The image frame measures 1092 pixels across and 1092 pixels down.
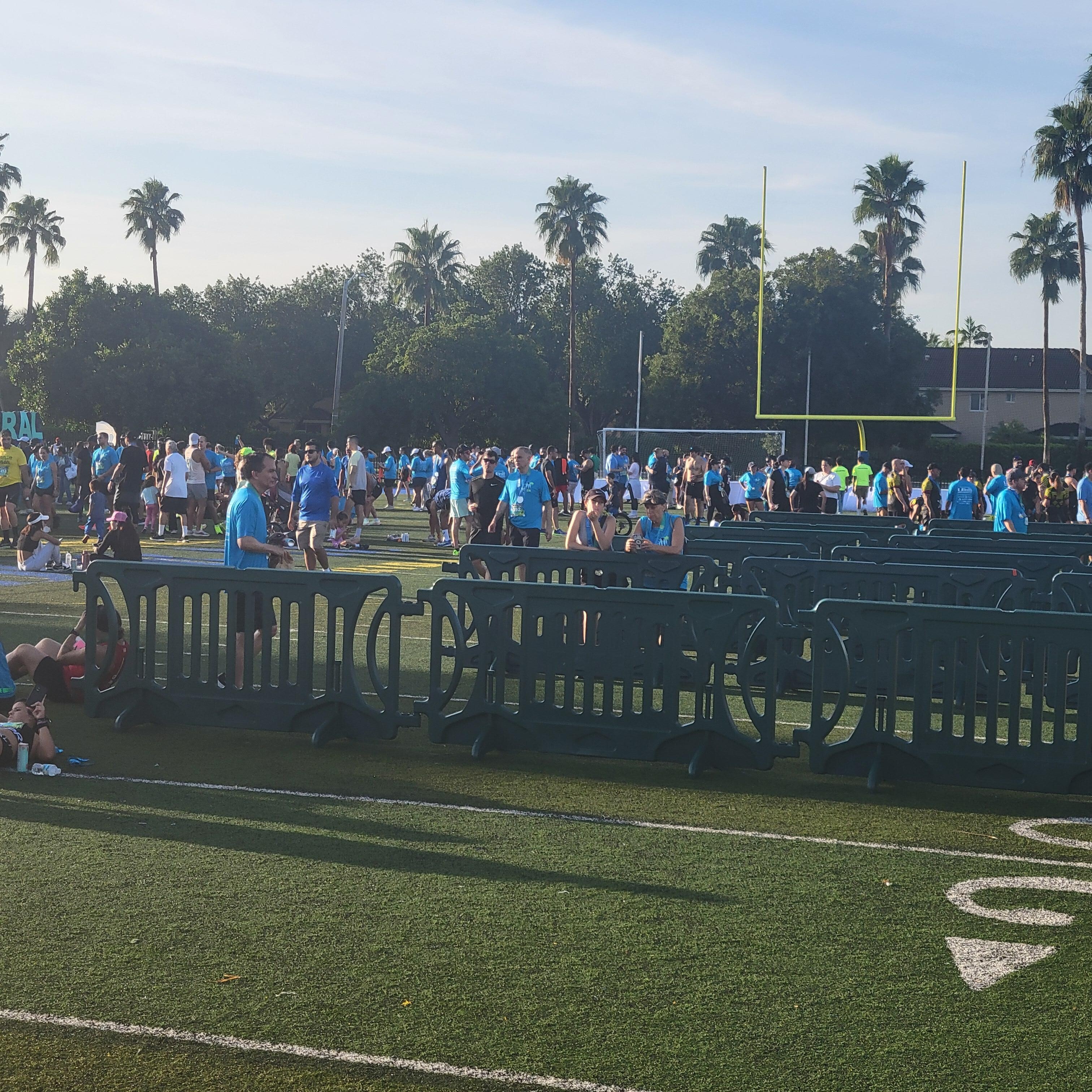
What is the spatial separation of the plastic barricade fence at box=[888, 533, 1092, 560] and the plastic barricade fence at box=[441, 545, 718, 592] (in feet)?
10.8

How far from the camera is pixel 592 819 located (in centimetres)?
697

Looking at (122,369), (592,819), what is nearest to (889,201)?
(122,369)

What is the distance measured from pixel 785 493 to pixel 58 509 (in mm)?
17799

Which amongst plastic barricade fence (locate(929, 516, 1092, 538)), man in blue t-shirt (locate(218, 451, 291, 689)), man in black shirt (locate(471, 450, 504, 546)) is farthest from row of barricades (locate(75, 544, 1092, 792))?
plastic barricade fence (locate(929, 516, 1092, 538))

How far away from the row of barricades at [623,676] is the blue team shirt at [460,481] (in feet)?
38.2

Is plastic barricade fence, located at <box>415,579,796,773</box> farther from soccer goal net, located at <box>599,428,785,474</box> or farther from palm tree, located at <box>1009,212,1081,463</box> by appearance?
palm tree, located at <box>1009,212,1081,463</box>

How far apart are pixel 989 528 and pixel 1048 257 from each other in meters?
49.7

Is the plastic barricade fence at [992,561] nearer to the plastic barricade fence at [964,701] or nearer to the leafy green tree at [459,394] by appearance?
the plastic barricade fence at [964,701]

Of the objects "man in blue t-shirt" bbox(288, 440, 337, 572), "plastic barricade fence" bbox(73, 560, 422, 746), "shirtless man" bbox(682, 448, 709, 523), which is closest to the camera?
"plastic barricade fence" bbox(73, 560, 422, 746)

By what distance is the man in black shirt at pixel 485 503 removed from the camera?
17.2m

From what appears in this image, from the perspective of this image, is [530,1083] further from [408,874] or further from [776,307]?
[776,307]

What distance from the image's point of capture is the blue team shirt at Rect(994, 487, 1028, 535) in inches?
661

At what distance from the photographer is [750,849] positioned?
6477mm

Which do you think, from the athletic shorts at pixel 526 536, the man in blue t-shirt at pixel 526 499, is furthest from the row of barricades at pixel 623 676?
the athletic shorts at pixel 526 536
